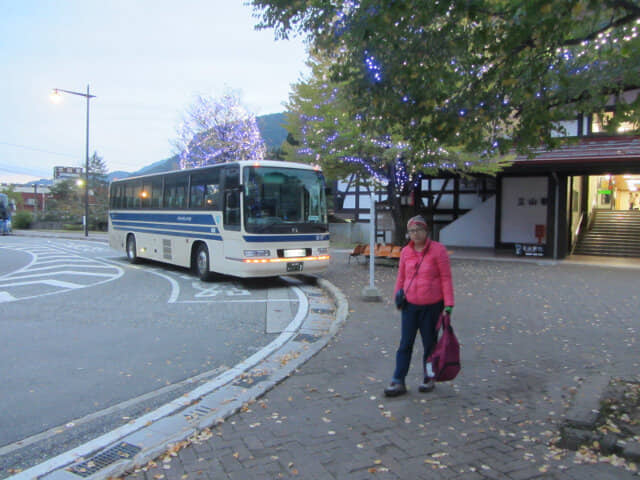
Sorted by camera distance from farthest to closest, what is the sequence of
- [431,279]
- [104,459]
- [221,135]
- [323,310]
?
[221,135] → [323,310] → [431,279] → [104,459]

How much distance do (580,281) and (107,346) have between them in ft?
38.1

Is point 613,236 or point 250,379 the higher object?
point 613,236

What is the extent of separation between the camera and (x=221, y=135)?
33.8 m

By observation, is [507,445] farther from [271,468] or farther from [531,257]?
[531,257]

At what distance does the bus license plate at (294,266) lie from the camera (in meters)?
12.1

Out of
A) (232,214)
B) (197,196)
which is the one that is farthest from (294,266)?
(197,196)

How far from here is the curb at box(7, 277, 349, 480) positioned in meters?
3.54

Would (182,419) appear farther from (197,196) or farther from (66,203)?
(66,203)

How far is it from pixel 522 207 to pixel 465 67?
19.5 meters

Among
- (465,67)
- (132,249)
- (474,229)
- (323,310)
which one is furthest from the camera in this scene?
(474,229)

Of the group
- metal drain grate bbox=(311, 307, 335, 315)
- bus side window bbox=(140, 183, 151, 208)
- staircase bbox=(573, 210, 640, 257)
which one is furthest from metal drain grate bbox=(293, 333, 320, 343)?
staircase bbox=(573, 210, 640, 257)

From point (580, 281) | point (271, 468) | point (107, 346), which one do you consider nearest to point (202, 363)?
point (107, 346)

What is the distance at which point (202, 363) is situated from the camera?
614 centimetres

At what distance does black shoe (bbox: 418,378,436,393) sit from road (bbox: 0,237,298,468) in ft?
7.76
